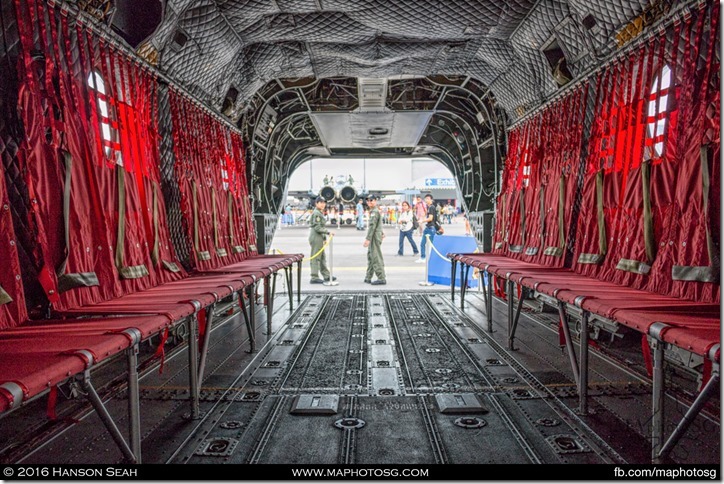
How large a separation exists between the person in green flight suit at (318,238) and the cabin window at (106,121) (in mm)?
5031

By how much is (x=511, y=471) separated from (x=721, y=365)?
95 cm

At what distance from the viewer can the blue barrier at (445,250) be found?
26.0 ft

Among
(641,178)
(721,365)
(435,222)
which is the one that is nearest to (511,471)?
(721,365)

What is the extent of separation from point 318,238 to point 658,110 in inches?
233

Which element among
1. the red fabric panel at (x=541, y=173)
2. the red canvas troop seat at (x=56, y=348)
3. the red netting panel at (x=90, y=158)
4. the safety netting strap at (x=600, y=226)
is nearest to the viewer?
the red canvas troop seat at (x=56, y=348)

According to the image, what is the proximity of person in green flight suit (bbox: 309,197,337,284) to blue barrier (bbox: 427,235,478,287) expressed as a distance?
1946mm

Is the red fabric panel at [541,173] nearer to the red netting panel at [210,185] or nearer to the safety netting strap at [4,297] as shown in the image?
the red netting panel at [210,185]

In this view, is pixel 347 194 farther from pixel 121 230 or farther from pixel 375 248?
pixel 121 230

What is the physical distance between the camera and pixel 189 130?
442 centimetres

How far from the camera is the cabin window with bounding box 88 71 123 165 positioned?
2.97 m

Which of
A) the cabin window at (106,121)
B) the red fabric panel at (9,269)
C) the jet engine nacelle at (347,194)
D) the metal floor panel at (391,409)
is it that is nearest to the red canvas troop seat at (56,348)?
the red fabric panel at (9,269)

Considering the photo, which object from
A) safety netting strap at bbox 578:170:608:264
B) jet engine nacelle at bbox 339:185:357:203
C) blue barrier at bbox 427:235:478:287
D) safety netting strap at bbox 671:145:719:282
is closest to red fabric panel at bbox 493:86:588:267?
safety netting strap at bbox 578:170:608:264

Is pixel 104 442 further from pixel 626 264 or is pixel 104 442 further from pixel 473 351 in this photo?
pixel 626 264

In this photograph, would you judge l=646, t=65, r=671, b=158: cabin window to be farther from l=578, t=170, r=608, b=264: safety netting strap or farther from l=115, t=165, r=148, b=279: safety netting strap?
l=115, t=165, r=148, b=279: safety netting strap
